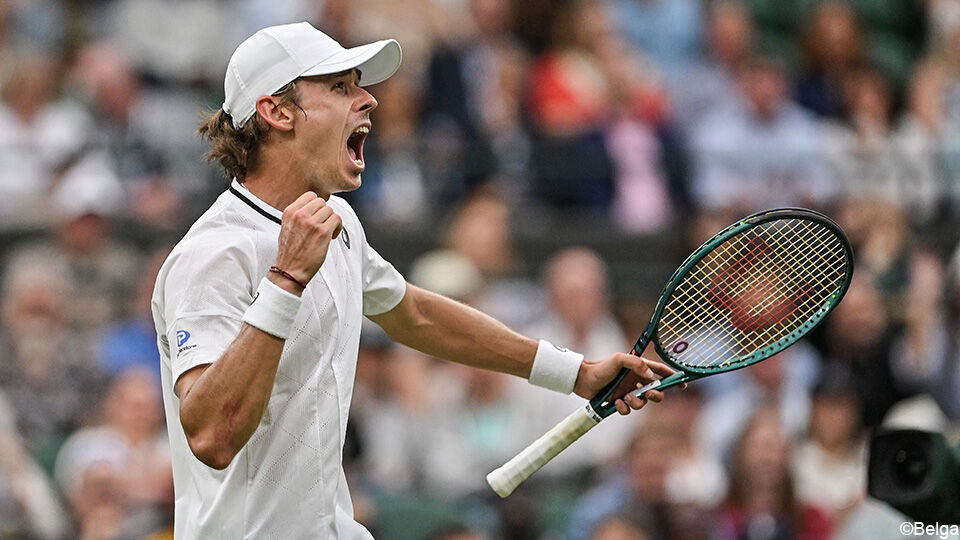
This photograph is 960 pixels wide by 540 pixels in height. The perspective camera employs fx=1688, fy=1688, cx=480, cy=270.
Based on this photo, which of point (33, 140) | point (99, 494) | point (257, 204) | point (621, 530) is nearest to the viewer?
point (257, 204)

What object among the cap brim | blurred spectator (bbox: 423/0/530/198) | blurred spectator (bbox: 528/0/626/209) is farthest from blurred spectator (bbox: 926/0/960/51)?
the cap brim

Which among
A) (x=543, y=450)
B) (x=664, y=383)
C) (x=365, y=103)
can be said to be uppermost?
(x=365, y=103)

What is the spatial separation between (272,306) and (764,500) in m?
4.47

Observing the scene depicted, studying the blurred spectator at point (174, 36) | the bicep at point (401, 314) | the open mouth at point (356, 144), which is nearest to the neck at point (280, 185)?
the open mouth at point (356, 144)

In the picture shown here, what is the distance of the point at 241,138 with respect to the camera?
4625 millimetres

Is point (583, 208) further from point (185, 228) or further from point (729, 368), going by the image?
point (729, 368)

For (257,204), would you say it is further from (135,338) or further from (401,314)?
(135,338)

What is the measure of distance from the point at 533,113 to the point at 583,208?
86 cm

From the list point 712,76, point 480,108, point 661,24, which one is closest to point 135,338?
point 480,108

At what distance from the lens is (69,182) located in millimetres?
10266

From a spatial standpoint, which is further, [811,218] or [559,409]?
[559,409]

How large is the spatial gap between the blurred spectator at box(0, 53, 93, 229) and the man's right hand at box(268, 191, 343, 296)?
643cm

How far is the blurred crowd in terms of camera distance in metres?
8.17

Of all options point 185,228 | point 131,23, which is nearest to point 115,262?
point 185,228
